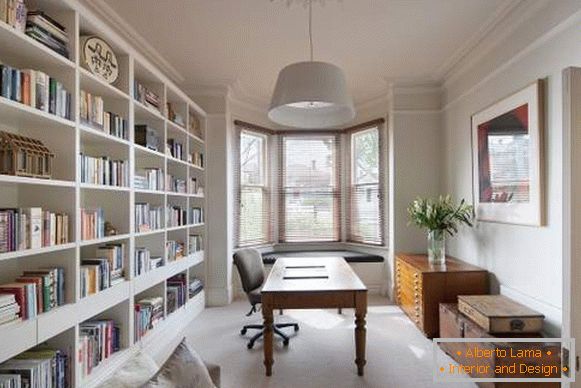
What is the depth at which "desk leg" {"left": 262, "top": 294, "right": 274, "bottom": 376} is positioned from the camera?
2682 mm

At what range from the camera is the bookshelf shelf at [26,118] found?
1777 mm

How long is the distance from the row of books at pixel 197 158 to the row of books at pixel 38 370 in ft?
8.40

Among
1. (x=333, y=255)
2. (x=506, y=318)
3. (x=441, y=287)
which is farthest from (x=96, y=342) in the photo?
(x=333, y=255)

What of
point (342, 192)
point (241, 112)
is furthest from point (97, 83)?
point (342, 192)

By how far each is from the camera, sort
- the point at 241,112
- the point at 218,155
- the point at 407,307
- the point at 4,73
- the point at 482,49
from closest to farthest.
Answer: the point at 4,73
the point at 482,49
the point at 407,307
the point at 218,155
the point at 241,112

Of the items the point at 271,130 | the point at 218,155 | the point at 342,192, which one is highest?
the point at 271,130

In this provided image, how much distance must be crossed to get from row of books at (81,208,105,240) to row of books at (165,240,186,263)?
1.14 meters

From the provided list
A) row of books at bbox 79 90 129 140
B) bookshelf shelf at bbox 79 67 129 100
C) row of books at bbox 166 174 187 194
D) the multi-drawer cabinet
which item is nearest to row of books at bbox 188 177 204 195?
row of books at bbox 166 174 187 194

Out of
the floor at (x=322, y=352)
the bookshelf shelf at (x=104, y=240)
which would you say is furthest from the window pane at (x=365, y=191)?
the bookshelf shelf at (x=104, y=240)

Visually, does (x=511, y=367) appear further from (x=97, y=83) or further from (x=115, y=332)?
(x=97, y=83)

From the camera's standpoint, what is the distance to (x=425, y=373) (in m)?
2.79

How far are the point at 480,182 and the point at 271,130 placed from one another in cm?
311

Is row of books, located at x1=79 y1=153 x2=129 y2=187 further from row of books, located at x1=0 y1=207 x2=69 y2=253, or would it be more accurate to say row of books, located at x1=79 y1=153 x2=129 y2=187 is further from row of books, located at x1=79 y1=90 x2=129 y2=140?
row of books, located at x1=0 y1=207 x2=69 y2=253

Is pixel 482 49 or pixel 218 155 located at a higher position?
pixel 482 49
